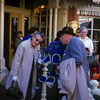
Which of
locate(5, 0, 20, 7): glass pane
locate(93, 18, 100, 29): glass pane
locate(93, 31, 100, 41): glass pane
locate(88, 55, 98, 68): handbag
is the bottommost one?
locate(88, 55, 98, 68): handbag

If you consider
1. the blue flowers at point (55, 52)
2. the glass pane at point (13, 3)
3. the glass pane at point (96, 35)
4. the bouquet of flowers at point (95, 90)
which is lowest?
the bouquet of flowers at point (95, 90)

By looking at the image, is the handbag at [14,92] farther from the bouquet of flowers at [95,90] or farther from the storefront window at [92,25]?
the storefront window at [92,25]

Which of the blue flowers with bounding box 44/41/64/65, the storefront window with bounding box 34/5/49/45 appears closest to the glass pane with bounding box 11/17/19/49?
the storefront window with bounding box 34/5/49/45

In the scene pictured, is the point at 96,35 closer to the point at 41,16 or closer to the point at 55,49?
the point at 41,16

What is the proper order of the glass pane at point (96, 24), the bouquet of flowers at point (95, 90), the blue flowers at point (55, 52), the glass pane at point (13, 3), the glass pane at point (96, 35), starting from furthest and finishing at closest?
the glass pane at point (96, 35) < the glass pane at point (96, 24) < the glass pane at point (13, 3) < the bouquet of flowers at point (95, 90) < the blue flowers at point (55, 52)

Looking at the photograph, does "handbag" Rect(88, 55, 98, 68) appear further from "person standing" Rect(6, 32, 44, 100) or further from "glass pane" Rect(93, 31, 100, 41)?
"glass pane" Rect(93, 31, 100, 41)

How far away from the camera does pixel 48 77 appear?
4.45m

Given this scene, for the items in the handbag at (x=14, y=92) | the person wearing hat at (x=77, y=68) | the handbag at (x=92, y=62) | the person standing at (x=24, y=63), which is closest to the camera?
the person wearing hat at (x=77, y=68)

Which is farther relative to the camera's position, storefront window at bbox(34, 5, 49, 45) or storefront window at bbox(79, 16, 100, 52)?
storefront window at bbox(79, 16, 100, 52)

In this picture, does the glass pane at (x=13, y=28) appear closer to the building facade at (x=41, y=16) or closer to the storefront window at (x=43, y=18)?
the building facade at (x=41, y=16)

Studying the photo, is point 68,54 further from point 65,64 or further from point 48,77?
point 48,77

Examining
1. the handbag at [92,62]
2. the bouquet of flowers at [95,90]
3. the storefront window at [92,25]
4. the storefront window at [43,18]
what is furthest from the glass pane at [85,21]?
the bouquet of flowers at [95,90]

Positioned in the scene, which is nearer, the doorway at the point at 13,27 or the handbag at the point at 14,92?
the handbag at the point at 14,92

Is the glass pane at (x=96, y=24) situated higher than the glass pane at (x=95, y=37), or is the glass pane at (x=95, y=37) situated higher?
the glass pane at (x=96, y=24)
